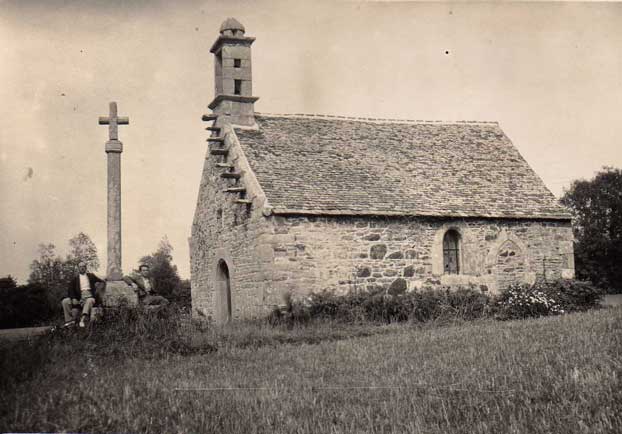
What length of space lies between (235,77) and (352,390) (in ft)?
51.4

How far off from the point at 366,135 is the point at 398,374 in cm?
1535

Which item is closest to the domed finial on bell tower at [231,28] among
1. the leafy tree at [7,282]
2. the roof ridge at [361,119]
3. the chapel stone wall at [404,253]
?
the roof ridge at [361,119]

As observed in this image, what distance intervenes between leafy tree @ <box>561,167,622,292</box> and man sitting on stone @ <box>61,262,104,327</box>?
22.5 meters

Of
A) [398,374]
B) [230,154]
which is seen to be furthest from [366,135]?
Answer: [398,374]

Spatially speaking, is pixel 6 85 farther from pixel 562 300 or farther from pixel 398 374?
pixel 562 300

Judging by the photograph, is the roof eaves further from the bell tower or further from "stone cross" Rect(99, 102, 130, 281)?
the bell tower

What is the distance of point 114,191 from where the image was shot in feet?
48.9

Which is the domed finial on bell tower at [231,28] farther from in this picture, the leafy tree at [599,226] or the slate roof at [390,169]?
the leafy tree at [599,226]

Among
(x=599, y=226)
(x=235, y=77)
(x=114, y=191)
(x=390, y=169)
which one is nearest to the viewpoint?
(x=114, y=191)

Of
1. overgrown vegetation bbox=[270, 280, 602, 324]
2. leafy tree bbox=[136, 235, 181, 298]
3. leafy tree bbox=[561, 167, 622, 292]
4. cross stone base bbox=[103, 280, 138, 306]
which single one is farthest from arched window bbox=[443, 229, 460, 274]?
leafy tree bbox=[136, 235, 181, 298]

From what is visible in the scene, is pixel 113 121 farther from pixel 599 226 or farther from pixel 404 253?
pixel 599 226

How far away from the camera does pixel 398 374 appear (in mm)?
9016

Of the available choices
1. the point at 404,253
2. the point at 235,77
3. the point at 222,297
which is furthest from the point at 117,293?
the point at 235,77

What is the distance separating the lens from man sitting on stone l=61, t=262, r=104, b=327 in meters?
13.6
